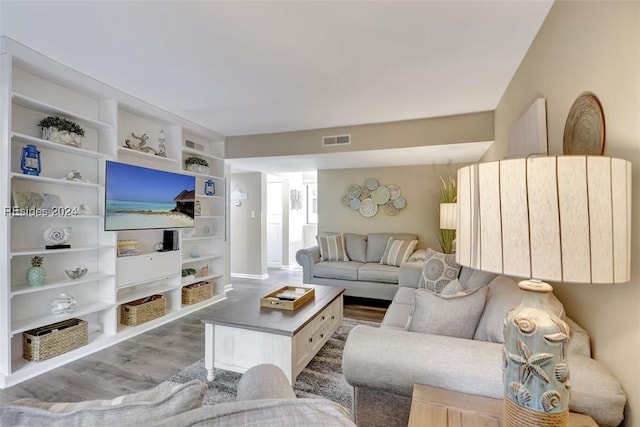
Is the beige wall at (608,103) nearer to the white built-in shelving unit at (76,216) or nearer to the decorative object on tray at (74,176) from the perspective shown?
the white built-in shelving unit at (76,216)

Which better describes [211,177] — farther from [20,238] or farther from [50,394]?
[50,394]

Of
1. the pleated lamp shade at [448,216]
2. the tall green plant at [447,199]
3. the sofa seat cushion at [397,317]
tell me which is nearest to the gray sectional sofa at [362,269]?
the tall green plant at [447,199]

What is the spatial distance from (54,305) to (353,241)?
12.0 ft

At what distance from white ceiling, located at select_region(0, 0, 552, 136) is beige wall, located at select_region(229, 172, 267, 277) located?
264cm

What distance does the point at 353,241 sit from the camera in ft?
16.0

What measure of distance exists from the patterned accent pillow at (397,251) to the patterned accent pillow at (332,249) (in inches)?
24.7

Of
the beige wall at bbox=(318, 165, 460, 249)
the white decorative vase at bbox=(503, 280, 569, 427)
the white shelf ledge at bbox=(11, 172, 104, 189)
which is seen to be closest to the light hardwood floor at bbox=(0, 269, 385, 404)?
the white shelf ledge at bbox=(11, 172, 104, 189)

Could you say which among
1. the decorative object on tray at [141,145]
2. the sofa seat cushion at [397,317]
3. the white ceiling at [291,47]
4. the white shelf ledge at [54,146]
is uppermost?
the white ceiling at [291,47]

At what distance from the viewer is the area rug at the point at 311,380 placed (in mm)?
2002

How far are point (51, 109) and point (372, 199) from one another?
4179 millimetres

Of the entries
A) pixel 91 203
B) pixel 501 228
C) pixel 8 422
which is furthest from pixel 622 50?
pixel 91 203

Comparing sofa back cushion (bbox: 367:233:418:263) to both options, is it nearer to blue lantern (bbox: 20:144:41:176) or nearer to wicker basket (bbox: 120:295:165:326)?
wicker basket (bbox: 120:295:165:326)

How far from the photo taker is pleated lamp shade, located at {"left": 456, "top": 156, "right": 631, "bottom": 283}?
2.42 feet

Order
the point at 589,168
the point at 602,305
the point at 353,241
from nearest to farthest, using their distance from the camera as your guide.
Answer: the point at 589,168
the point at 602,305
the point at 353,241
